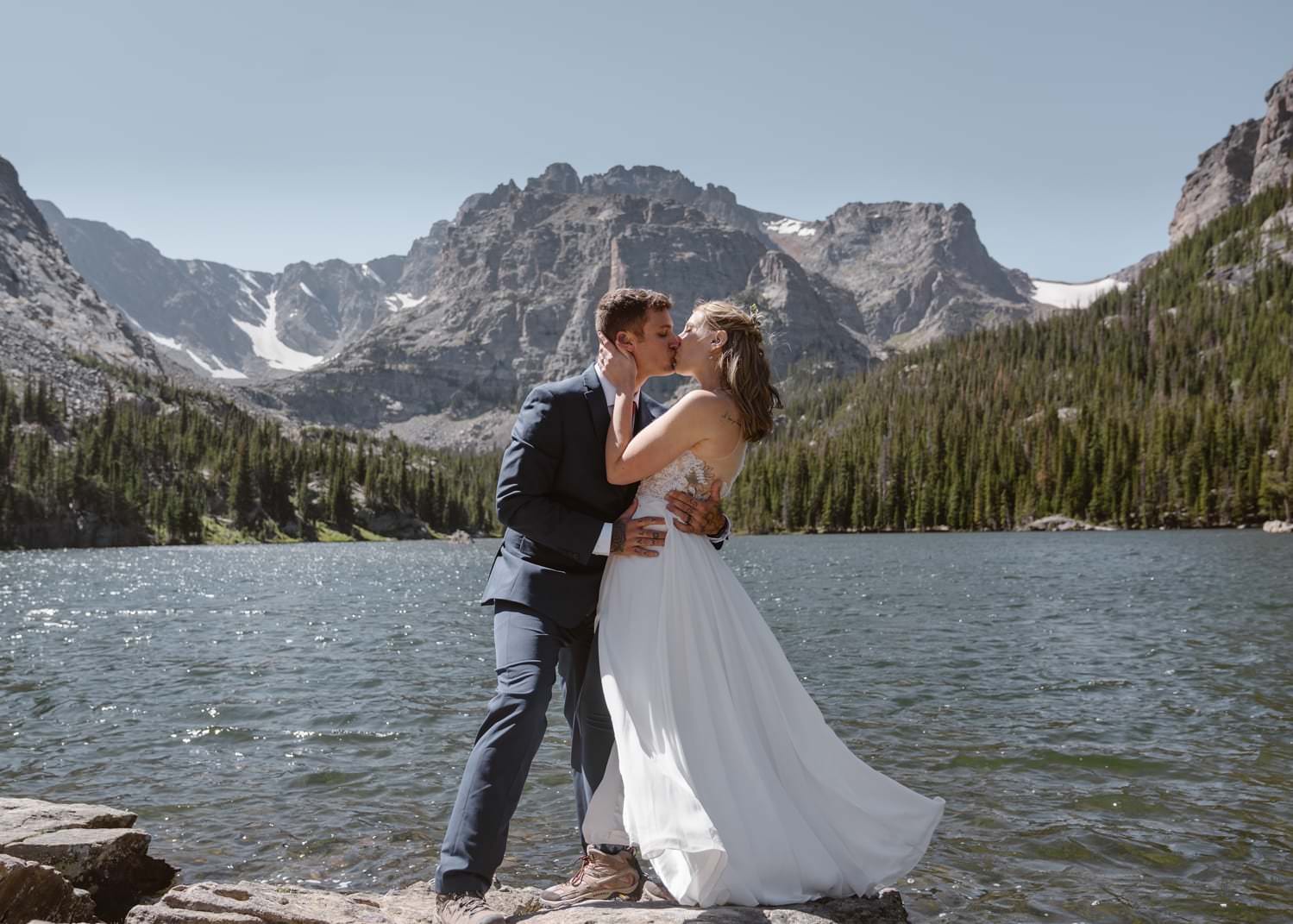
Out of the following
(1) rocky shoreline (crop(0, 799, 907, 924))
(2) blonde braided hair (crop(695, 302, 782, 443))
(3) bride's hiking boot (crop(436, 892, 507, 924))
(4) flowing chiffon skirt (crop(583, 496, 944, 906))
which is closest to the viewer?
(3) bride's hiking boot (crop(436, 892, 507, 924))

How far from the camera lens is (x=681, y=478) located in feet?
21.2

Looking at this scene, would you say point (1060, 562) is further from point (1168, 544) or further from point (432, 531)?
point (432, 531)

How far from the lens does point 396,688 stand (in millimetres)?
19281

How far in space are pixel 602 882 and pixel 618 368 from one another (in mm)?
3456

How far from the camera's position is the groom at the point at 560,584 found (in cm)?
565

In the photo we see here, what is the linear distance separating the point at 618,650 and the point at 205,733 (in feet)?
38.2

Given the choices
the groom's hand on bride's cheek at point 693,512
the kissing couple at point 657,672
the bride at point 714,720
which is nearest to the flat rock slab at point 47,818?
the kissing couple at point 657,672

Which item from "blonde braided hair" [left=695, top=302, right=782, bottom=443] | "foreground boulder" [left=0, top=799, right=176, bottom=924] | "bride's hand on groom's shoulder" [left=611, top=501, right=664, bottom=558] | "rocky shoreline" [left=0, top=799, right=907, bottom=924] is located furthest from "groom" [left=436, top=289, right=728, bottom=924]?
"foreground boulder" [left=0, top=799, right=176, bottom=924]

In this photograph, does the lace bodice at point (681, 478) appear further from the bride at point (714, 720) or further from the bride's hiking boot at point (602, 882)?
the bride's hiking boot at point (602, 882)

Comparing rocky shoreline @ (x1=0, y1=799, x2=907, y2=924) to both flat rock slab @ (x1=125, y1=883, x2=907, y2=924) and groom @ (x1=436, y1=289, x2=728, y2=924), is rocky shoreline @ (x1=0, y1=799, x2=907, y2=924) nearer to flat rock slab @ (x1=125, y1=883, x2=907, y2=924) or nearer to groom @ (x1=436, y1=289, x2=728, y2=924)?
flat rock slab @ (x1=125, y1=883, x2=907, y2=924)

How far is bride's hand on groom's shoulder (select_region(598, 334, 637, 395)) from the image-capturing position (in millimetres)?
6324

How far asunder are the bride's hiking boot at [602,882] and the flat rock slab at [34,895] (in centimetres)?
333

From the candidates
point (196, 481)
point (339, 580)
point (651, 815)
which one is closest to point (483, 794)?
point (651, 815)

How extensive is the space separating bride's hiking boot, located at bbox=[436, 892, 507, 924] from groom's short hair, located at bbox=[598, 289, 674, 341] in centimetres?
353
